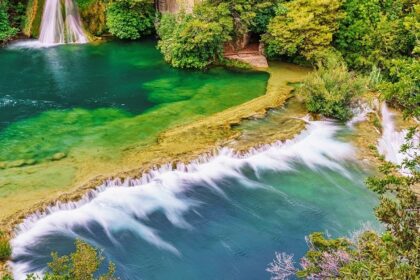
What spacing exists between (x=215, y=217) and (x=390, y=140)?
9.24 meters

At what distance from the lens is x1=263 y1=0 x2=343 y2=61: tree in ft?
82.6

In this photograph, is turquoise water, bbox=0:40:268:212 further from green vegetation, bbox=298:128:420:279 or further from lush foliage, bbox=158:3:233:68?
green vegetation, bbox=298:128:420:279

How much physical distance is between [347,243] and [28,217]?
918cm

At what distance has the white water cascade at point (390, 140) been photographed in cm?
1900

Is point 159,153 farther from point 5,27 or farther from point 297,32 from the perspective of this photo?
point 5,27

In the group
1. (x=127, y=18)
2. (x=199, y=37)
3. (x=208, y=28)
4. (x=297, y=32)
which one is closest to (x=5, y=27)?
(x=127, y=18)

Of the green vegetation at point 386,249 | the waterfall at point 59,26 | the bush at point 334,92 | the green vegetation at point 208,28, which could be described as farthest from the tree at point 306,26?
the green vegetation at point 386,249

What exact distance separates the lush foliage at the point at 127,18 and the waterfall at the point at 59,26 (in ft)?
6.87

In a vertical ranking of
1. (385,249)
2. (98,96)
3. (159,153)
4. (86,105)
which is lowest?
(159,153)

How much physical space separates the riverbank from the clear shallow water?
45cm

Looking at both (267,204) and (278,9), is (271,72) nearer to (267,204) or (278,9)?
(278,9)

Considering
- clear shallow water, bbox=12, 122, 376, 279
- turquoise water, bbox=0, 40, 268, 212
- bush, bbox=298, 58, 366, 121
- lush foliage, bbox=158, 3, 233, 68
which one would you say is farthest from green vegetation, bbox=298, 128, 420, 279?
lush foliage, bbox=158, 3, 233, 68

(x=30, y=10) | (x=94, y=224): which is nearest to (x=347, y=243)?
(x=94, y=224)

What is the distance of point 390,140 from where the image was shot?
65.8 feet
